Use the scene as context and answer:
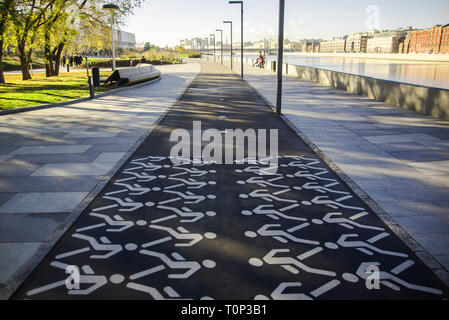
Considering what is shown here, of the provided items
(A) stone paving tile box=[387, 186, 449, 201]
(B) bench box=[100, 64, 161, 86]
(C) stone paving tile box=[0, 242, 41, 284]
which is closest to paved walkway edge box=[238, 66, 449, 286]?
(A) stone paving tile box=[387, 186, 449, 201]

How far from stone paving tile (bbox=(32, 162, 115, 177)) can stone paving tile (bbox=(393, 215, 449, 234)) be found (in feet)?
18.0

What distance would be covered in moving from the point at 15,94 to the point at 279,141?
15.5 metres

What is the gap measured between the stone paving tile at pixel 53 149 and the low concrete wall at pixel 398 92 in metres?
11.7

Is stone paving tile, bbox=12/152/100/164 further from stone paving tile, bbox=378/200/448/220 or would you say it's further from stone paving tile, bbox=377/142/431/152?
stone paving tile, bbox=377/142/431/152

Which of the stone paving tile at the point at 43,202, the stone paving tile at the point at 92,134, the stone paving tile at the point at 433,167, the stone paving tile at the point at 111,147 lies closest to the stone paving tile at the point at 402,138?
the stone paving tile at the point at 433,167

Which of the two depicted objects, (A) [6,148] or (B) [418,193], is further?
(A) [6,148]

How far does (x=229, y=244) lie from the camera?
177 inches

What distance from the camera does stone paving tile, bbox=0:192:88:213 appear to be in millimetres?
5502

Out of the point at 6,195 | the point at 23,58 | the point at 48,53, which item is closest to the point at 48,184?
the point at 6,195

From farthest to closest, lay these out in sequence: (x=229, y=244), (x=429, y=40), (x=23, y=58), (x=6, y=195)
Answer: (x=429, y=40), (x=23, y=58), (x=6, y=195), (x=229, y=244)

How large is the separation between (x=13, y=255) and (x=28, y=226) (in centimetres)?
76

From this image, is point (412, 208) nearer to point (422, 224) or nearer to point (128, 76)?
point (422, 224)

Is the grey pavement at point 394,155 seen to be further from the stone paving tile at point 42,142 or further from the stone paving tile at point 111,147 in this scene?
the stone paving tile at point 42,142
